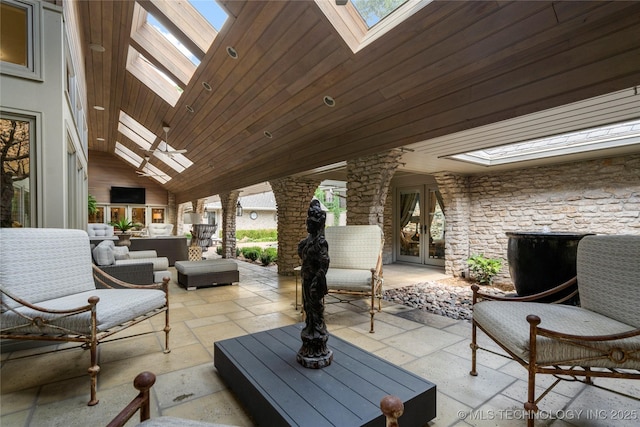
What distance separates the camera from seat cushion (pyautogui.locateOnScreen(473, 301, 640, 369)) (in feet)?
4.38

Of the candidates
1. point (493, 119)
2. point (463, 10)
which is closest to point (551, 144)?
point (493, 119)

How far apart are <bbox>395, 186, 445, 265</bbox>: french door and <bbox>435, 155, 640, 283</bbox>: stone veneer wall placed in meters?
0.73

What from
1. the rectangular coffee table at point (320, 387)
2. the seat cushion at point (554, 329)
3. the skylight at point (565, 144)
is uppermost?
the skylight at point (565, 144)

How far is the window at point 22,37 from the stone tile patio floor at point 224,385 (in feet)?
8.16

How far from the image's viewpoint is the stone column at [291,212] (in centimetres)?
589

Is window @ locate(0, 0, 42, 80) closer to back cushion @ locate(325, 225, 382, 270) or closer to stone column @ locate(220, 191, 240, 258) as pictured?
back cushion @ locate(325, 225, 382, 270)

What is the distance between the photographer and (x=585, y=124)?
3002mm

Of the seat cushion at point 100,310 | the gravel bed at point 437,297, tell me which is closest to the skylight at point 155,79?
the seat cushion at point 100,310

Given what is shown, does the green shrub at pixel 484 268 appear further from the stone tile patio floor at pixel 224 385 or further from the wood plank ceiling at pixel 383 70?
the stone tile patio floor at pixel 224 385

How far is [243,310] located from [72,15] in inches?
154

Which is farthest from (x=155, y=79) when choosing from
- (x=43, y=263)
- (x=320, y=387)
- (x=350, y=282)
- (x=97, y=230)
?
(x=320, y=387)

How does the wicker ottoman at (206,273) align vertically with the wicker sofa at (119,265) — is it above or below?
below

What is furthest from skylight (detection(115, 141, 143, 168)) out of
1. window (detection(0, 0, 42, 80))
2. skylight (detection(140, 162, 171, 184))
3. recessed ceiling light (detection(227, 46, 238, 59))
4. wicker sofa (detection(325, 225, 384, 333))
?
wicker sofa (detection(325, 225, 384, 333))

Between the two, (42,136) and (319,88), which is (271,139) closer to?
(319,88)
